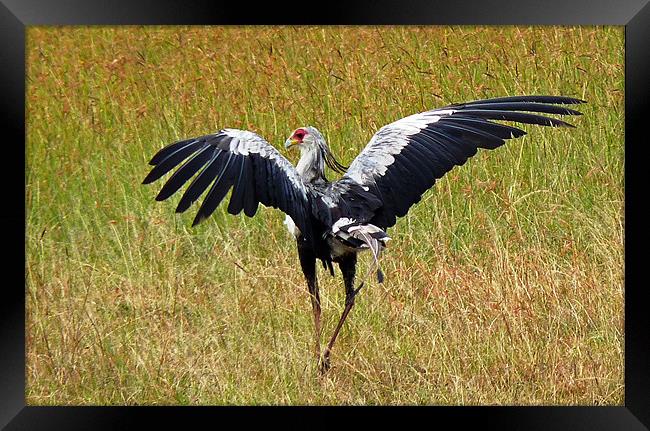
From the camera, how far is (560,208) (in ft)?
24.0

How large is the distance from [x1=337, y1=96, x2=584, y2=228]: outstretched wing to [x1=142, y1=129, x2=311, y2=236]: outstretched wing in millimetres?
341

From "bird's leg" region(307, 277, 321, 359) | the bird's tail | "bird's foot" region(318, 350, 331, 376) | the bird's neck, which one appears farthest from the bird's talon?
the bird's neck

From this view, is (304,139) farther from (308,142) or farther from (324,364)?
(324,364)

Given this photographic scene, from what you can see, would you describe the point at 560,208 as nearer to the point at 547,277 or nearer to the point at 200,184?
the point at 547,277

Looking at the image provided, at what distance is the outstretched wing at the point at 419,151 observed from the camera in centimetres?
636

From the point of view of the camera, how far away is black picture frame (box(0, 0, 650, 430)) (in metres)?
5.68

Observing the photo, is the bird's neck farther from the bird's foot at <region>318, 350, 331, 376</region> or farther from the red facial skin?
the bird's foot at <region>318, 350, 331, 376</region>

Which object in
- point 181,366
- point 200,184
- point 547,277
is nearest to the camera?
point 200,184

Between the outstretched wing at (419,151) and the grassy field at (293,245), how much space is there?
58cm

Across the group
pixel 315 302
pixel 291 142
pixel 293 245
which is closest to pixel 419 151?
pixel 291 142

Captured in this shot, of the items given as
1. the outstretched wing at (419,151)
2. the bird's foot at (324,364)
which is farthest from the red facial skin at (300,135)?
the bird's foot at (324,364)

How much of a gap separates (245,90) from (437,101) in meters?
1.19
